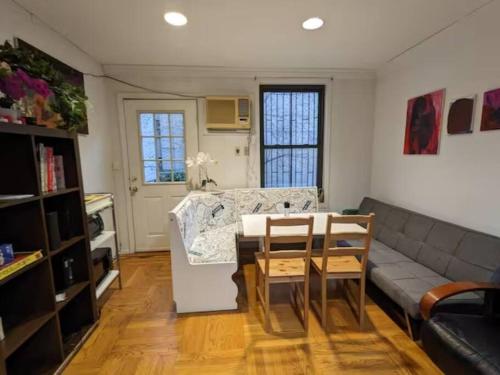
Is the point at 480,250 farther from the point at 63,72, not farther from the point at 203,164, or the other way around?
the point at 63,72

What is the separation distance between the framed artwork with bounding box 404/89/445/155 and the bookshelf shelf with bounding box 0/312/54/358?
3329mm

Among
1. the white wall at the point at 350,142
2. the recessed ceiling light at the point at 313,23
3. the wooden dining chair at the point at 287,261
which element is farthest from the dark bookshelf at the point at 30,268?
the white wall at the point at 350,142

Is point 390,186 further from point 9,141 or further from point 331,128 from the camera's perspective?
point 9,141

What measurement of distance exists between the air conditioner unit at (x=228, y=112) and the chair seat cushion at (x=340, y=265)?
6.33 feet

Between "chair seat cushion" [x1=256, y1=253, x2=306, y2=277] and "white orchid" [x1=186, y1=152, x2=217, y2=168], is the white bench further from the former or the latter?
"white orchid" [x1=186, y1=152, x2=217, y2=168]

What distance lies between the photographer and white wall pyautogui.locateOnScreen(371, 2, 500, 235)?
73.5 inches

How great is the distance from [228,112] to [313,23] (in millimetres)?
1438

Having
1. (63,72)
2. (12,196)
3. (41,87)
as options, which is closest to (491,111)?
(41,87)

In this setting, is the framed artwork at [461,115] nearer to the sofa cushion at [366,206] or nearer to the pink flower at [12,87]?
the sofa cushion at [366,206]

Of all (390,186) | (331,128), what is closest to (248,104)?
(331,128)

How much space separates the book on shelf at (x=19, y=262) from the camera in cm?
120

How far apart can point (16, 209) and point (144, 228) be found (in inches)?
78.7

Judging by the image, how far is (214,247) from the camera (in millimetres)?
2391

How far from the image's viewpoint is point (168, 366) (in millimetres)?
1597
